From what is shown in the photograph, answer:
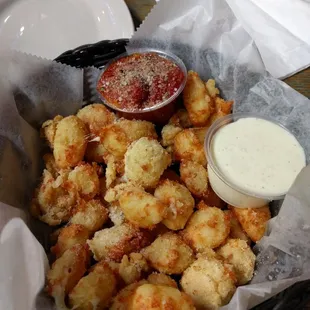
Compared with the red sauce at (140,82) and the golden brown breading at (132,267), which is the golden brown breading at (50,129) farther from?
the golden brown breading at (132,267)

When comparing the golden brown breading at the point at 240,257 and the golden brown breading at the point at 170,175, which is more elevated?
the golden brown breading at the point at 170,175

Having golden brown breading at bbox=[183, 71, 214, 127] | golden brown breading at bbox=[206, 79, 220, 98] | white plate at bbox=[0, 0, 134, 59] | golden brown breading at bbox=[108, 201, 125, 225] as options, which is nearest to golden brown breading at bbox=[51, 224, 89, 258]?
golden brown breading at bbox=[108, 201, 125, 225]

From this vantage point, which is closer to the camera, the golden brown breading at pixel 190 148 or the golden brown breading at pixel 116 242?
the golden brown breading at pixel 116 242

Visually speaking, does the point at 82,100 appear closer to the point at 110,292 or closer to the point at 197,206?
the point at 197,206

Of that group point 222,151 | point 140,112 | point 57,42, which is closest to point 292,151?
point 222,151

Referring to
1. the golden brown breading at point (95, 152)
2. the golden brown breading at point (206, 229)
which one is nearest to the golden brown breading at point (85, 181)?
the golden brown breading at point (95, 152)

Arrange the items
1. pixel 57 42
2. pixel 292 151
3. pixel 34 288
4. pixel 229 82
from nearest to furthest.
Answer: pixel 34 288 → pixel 292 151 → pixel 229 82 → pixel 57 42

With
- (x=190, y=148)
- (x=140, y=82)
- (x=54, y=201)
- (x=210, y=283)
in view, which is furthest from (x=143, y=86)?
(x=210, y=283)
